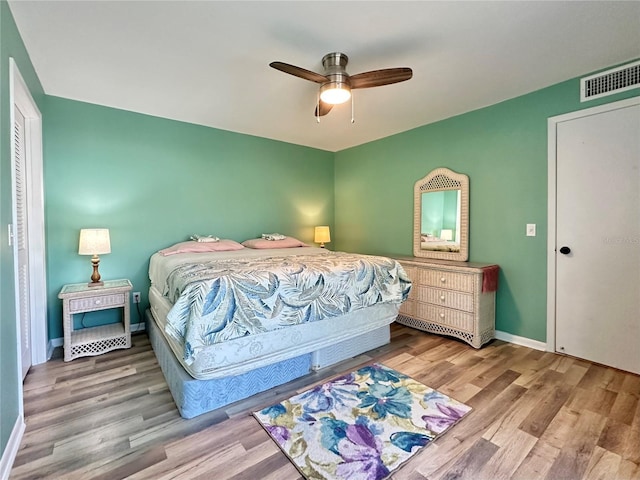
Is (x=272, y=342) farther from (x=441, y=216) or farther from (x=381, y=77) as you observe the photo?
(x=441, y=216)

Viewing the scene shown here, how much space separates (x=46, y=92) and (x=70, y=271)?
1718 mm

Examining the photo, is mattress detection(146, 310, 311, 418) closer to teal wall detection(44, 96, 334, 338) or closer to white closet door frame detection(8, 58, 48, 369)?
white closet door frame detection(8, 58, 48, 369)

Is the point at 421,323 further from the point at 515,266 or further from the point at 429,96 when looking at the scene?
the point at 429,96

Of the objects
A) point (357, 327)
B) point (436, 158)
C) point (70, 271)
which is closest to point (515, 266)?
point (436, 158)

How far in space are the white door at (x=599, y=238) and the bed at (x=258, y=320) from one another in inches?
56.2

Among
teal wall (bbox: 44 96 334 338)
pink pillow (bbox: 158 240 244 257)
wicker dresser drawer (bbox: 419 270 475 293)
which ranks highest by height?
teal wall (bbox: 44 96 334 338)

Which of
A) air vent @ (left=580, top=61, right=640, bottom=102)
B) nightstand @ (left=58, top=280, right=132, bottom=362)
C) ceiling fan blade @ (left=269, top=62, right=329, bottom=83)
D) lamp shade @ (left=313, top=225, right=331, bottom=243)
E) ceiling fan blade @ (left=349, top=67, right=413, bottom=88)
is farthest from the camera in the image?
lamp shade @ (left=313, top=225, right=331, bottom=243)

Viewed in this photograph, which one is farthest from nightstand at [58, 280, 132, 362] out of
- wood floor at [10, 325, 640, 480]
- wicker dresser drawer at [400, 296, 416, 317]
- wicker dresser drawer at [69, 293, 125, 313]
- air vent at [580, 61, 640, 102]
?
air vent at [580, 61, 640, 102]

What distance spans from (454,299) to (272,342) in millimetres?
1944

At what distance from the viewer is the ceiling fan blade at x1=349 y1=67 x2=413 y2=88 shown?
1989 mm

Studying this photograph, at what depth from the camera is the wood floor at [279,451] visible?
146cm

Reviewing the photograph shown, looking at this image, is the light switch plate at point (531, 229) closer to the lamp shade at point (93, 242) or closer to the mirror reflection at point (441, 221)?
the mirror reflection at point (441, 221)

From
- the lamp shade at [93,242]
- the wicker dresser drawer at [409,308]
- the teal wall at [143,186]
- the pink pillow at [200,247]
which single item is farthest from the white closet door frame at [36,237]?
the wicker dresser drawer at [409,308]

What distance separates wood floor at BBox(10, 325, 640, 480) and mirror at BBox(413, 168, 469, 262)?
1.30 meters
